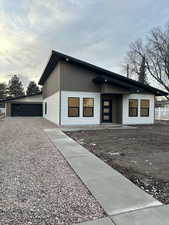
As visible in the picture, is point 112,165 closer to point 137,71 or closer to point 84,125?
point 84,125

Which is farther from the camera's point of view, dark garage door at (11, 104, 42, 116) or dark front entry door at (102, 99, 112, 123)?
dark garage door at (11, 104, 42, 116)

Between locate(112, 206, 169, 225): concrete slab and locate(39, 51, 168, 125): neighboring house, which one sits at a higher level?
locate(39, 51, 168, 125): neighboring house

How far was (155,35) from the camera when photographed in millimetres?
32188

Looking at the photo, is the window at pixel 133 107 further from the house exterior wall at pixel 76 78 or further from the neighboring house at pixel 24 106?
the neighboring house at pixel 24 106

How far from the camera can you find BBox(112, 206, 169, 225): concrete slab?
91.1 inches

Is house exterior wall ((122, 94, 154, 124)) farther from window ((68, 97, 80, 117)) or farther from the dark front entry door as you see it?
window ((68, 97, 80, 117))

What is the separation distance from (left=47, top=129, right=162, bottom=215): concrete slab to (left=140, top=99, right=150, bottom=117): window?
42.5 ft

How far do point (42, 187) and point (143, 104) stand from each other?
15.2 m

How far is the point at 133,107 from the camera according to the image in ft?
54.5

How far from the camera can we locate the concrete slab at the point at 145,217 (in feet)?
7.59

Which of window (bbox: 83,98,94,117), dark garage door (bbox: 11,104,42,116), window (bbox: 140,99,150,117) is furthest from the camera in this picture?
dark garage door (bbox: 11,104,42,116)

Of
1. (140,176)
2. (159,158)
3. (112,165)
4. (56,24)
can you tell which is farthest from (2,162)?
(56,24)

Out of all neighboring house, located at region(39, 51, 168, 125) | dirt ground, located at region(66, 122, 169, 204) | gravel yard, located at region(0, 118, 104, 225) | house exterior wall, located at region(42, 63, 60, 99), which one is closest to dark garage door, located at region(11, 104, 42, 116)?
house exterior wall, located at region(42, 63, 60, 99)

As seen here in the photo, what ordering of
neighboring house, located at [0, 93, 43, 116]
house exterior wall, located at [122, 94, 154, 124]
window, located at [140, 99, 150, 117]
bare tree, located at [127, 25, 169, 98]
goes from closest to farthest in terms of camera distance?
house exterior wall, located at [122, 94, 154, 124], window, located at [140, 99, 150, 117], neighboring house, located at [0, 93, 43, 116], bare tree, located at [127, 25, 169, 98]
